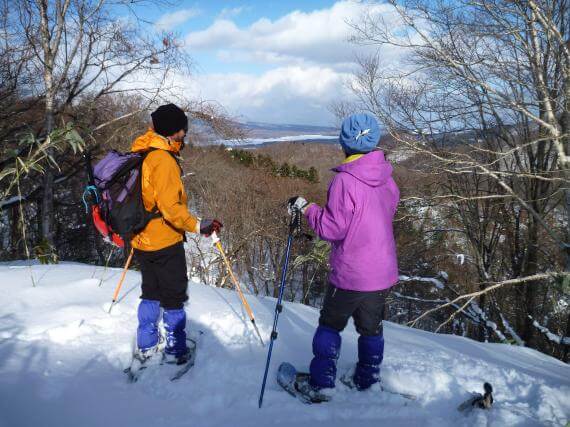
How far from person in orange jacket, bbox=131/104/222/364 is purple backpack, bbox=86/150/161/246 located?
0.14 ft

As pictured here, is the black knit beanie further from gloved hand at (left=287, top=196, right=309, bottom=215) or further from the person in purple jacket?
the person in purple jacket

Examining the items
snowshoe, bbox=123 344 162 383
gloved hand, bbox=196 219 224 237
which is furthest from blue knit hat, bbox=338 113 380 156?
snowshoe, bbox=123 344 162 383

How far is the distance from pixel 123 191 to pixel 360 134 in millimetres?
1578

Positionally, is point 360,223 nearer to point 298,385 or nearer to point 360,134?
point 360,134

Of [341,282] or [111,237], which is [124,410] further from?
[341,282]

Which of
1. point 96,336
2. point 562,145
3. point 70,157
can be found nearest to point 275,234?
point 70,157

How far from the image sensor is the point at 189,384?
2.54m

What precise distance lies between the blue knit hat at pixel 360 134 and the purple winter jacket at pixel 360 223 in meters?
0.07

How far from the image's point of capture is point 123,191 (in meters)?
2.53

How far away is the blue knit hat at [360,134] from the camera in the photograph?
7.78 ft

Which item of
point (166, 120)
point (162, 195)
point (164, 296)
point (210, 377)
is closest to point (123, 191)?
point (162, 195)

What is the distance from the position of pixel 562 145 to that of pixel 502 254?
6.51 meters

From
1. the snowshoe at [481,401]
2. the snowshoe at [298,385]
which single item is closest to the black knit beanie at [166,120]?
the snowshoe at [298,385]

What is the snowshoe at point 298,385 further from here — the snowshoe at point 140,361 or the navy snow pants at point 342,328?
the snowshoe at point 140,361
